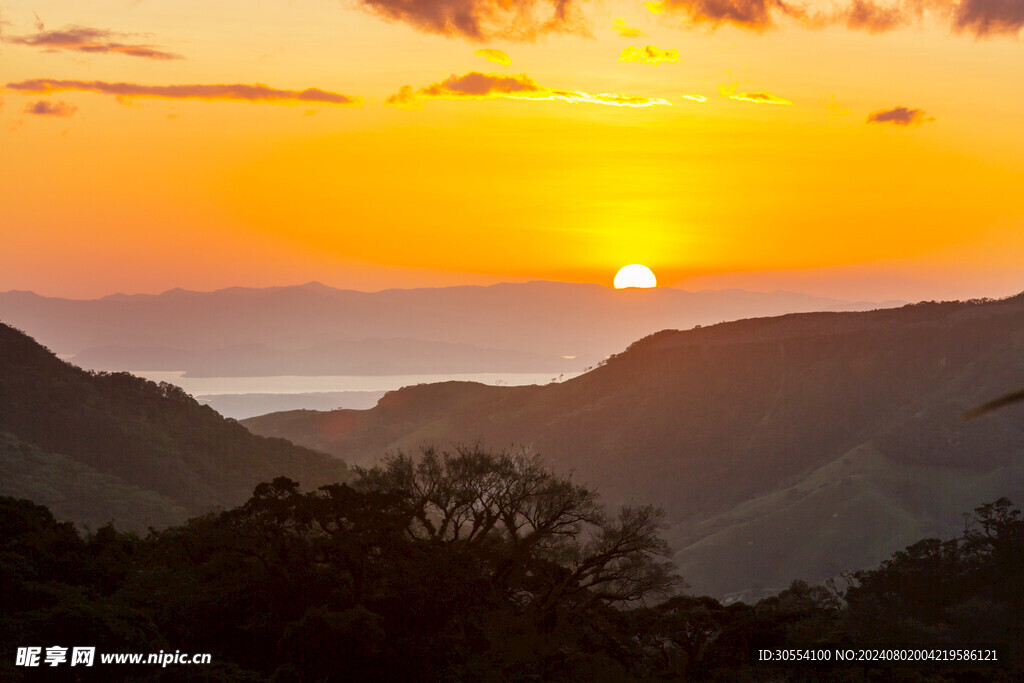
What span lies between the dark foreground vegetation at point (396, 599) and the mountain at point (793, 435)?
66.3 m

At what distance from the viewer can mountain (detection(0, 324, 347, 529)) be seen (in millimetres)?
74250

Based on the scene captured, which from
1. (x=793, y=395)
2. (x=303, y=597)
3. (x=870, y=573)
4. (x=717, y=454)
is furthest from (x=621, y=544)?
(x=793, y=395)

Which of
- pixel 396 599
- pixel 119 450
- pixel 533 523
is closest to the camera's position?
pixel 396 599

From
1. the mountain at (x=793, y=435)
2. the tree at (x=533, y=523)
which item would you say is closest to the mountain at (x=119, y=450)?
the mountain at (x=793, y=435)

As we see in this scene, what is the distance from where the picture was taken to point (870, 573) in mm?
62281

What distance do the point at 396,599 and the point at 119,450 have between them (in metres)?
66.8

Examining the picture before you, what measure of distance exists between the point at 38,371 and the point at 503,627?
78.4 metres

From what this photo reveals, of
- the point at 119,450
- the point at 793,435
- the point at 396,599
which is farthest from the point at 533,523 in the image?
the point at 793,435

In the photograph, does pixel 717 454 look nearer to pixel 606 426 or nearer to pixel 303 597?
Result: pixel 606 426

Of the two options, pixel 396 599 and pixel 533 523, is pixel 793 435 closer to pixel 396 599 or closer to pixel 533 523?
pixel 533 523

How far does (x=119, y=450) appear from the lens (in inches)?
3578

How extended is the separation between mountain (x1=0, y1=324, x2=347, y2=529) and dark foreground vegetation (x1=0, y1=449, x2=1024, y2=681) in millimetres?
37161

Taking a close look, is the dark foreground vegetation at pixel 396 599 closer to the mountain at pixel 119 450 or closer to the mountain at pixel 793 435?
the mountain at pixel 119 450

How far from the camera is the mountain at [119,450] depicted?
74.2 m
